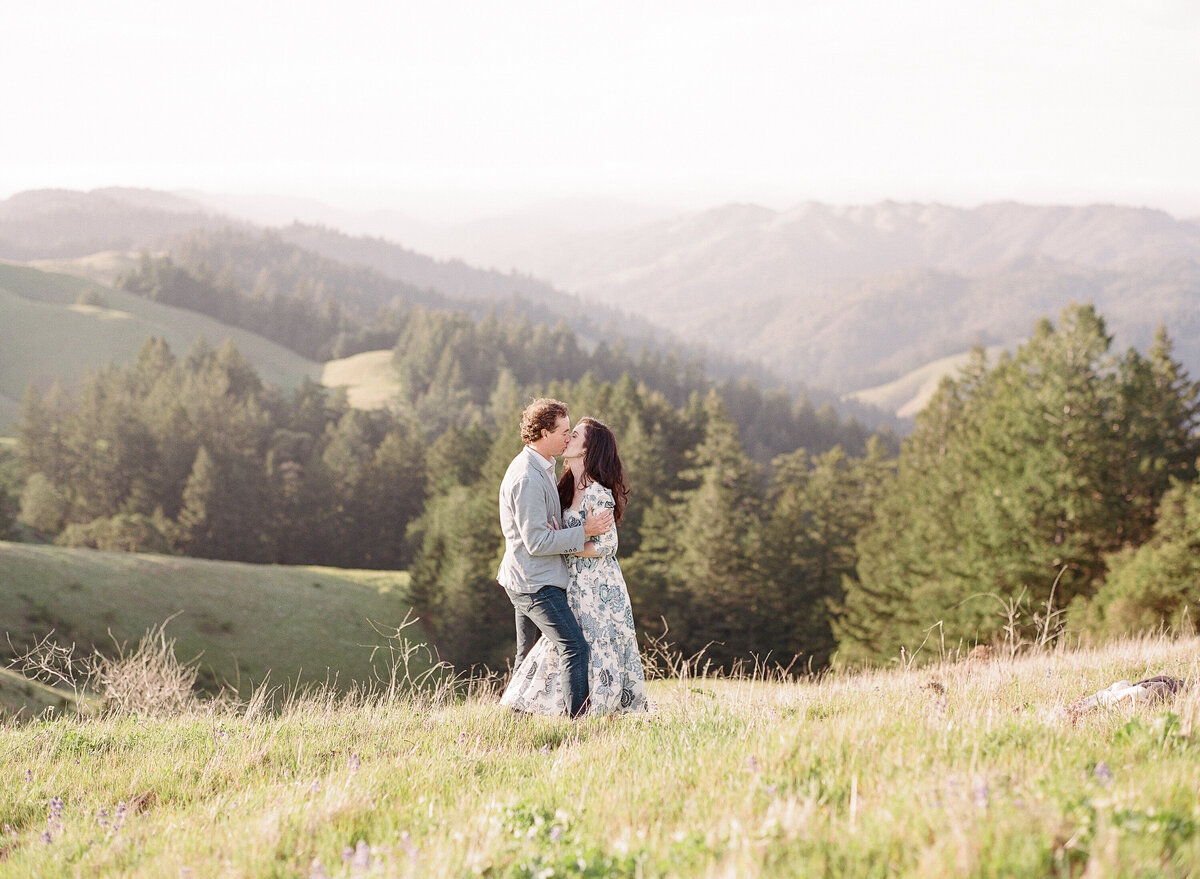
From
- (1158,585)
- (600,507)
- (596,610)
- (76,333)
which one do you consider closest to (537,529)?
(600,507)

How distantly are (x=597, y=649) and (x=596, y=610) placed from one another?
0.33 meters

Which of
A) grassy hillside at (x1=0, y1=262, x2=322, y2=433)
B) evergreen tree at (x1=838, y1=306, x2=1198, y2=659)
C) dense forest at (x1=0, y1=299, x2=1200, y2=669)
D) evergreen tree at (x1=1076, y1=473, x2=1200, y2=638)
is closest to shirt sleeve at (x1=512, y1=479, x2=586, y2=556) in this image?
dense forest at (x1=0, y1=299, x2=1200, y2=669)

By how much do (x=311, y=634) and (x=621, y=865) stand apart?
42.6m

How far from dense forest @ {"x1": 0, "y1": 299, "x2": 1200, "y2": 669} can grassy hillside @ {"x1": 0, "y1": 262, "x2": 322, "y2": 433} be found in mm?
33122

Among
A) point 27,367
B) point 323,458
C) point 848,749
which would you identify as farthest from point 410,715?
point 27,367

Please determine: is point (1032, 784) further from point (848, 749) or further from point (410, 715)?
point (410, 715)

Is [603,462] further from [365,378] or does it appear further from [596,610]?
[365,378]

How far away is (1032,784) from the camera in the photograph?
3.41m

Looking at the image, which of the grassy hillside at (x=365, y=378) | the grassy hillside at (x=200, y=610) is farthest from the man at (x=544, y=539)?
the grassy hillside at (x=365, y=378)

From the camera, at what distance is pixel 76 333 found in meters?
139

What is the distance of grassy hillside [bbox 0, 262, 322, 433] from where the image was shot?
130 meters

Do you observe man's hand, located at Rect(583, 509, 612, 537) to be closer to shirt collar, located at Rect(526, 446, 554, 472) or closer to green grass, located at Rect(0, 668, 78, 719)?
shirt collar, located at Rect(526, 446, 554, 472)

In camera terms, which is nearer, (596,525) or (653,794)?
(653,794)

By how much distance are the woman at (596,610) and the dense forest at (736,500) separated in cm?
270
